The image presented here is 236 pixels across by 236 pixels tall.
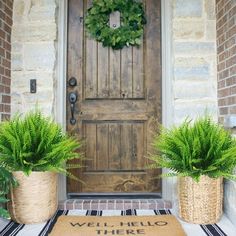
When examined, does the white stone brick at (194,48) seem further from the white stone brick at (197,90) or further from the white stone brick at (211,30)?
the white stone brick at (197,90)

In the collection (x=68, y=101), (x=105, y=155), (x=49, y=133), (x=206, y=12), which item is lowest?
(x=105, y=155)

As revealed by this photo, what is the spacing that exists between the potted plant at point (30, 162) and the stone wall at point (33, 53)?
481 mm

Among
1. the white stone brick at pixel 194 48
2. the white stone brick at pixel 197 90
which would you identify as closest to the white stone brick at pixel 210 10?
the white stone brick at pixel 194 48

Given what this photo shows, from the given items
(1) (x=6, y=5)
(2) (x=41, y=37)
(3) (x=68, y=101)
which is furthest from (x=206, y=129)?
(1) (x=6, y=5)

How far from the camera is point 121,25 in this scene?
273cm

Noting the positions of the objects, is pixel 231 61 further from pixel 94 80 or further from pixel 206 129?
pixel 94 80

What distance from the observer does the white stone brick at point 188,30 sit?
102 inches

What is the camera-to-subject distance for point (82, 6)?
279 centimetres

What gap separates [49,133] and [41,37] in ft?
3.04

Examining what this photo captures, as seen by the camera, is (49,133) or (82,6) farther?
(82,6)

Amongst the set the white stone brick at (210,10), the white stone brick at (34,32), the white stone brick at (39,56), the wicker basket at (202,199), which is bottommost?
the wicker basket at (202,199)

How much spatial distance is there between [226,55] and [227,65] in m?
0.08

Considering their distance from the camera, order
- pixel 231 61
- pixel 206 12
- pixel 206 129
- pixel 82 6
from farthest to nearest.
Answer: pixel 82 6 < pixel 206 12 < pixel 231 61 < pixel 206 129

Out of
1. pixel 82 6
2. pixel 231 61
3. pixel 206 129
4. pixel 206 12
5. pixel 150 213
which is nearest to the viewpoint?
pixel 206 129
